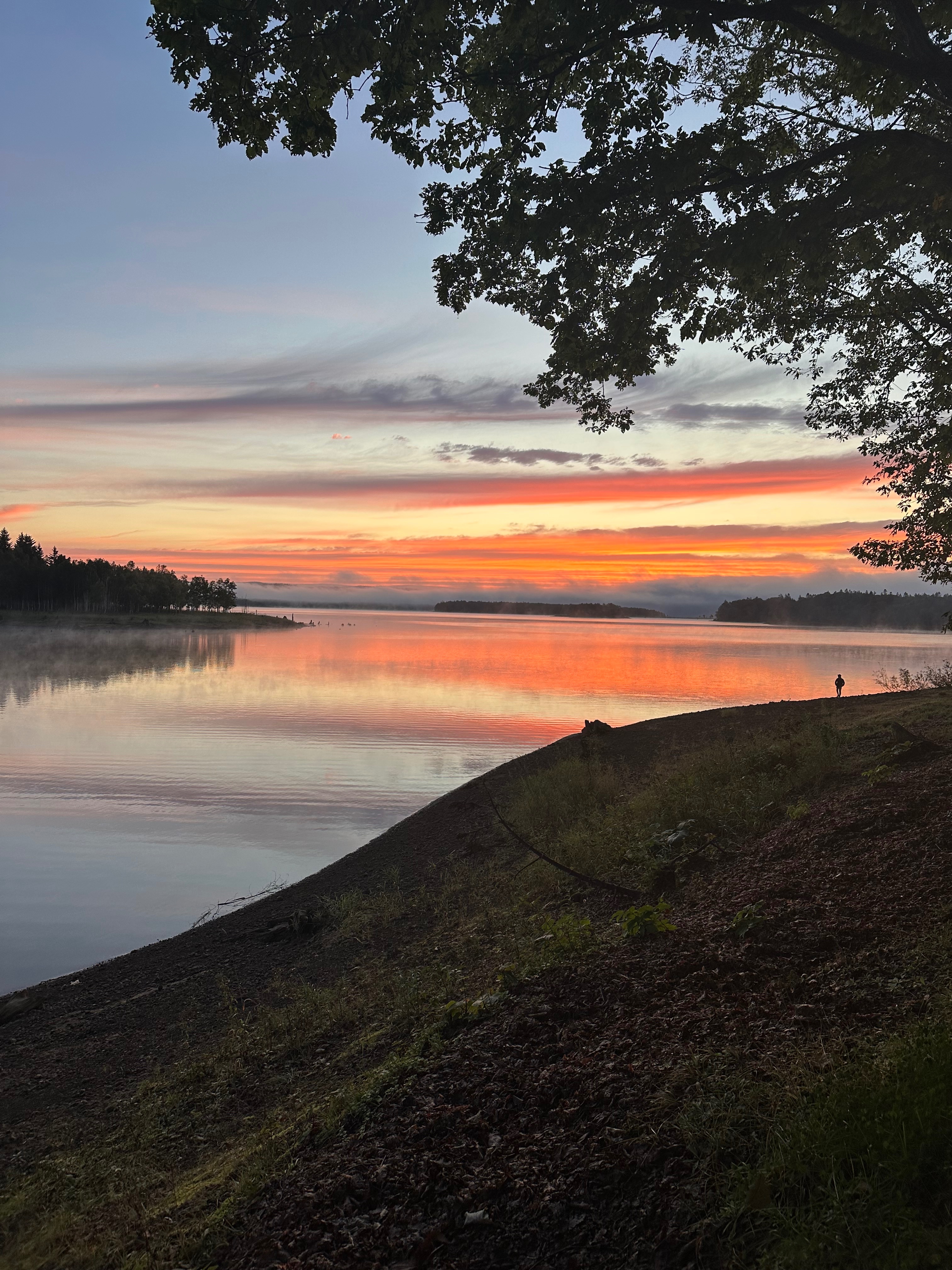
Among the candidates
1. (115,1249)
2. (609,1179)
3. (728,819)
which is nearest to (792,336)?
(728,819)

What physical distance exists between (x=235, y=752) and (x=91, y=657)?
61213mm

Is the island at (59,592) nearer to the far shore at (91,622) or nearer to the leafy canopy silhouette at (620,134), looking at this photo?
the far shore at (91,622)

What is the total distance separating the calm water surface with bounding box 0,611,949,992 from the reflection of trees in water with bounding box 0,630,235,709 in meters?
0.60

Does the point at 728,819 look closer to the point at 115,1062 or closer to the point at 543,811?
the point at 543,811

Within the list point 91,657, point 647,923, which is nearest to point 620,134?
point 647,923

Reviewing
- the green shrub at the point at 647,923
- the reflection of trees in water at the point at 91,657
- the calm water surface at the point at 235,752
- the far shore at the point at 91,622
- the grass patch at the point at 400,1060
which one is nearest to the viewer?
the grass patch at the point at 400,1060

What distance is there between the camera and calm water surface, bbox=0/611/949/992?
623 inches

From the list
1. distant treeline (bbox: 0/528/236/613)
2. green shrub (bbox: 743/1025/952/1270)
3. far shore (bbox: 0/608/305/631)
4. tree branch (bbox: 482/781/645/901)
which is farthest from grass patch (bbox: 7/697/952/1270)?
distant treeline (bbox: 0/528/236/613)

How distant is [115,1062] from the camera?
8.91m

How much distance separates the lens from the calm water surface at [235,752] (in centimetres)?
1583

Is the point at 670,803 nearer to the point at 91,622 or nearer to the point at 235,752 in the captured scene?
the point at 235,752

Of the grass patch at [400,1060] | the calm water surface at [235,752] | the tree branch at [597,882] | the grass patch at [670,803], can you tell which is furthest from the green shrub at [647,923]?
the calm water surface at [235,752]

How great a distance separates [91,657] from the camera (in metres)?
83.8

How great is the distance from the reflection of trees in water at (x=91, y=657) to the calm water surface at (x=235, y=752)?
1.97 ft
